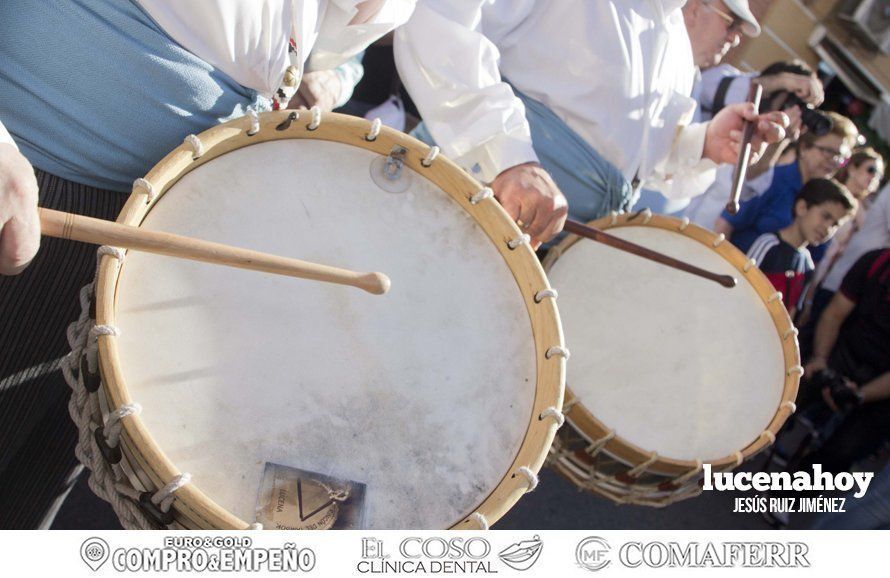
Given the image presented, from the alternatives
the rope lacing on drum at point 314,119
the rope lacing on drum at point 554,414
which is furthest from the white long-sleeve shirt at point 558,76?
the rope lacing on drum at point 554,414

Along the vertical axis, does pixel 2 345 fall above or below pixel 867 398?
above

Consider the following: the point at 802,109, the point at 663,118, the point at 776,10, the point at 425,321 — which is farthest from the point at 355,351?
the point at 776,10

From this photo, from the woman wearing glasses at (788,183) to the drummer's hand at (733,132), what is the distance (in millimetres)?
1226

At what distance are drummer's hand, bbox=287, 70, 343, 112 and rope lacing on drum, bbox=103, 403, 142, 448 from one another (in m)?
0.91

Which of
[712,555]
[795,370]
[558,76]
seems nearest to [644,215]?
[558,76]

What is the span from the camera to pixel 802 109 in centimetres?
315

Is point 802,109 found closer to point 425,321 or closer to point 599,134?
point 599,134

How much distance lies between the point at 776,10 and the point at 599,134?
20.0 ft

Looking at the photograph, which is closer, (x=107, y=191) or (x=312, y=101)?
(x=107, y=191)

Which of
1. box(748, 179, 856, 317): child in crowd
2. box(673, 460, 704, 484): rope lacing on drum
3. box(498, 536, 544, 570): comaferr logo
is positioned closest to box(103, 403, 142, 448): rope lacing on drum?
box(498, 536, 544, 570): comaferr logo

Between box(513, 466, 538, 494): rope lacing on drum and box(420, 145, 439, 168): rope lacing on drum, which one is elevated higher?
box(420, 145, 439, 168): rope lacing on drum

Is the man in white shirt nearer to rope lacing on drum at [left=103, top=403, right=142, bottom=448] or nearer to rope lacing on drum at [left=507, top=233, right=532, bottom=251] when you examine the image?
rope lacing on drum at [left=507, top=233, right=532, bottom=251]

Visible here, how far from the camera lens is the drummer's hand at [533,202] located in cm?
158

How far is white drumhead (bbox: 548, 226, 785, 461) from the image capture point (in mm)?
1888
